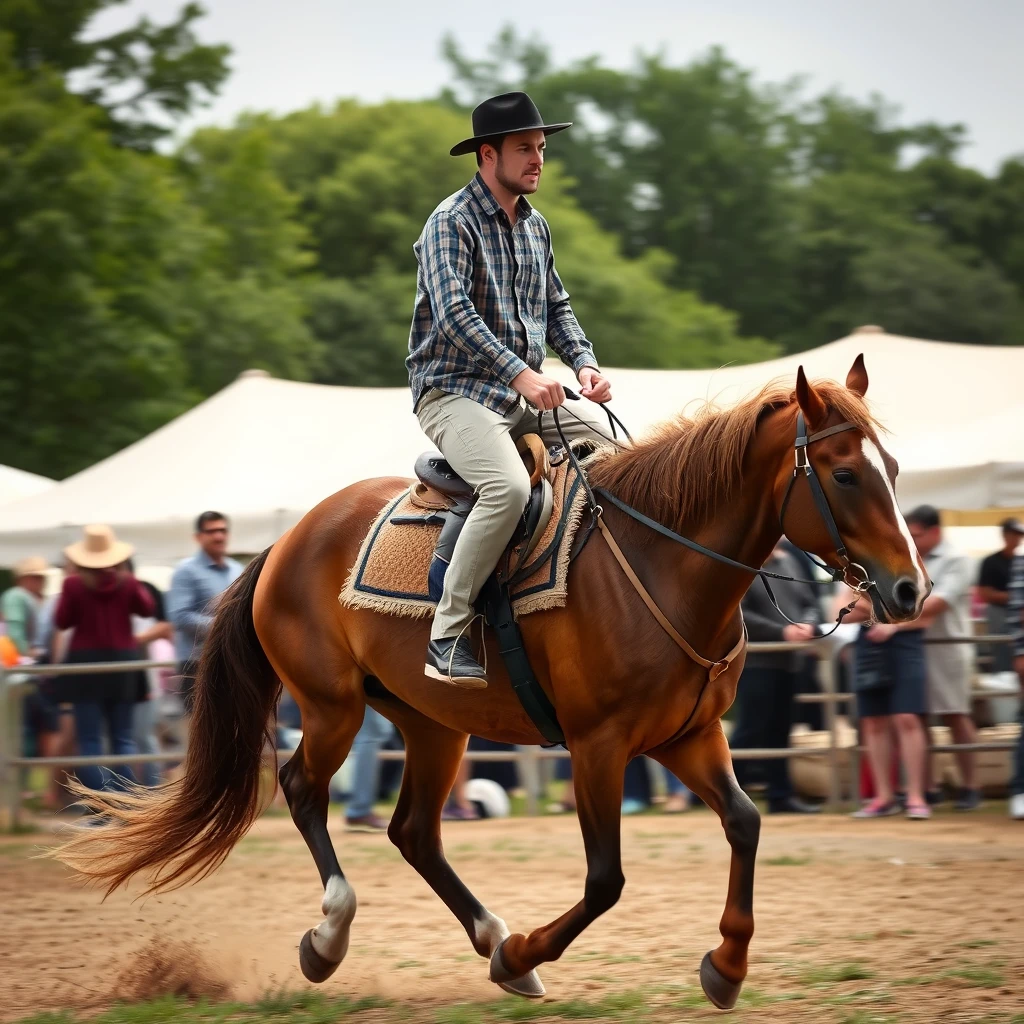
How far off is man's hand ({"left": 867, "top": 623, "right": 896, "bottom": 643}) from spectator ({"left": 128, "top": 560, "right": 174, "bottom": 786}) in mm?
5127

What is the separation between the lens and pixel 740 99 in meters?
59.5

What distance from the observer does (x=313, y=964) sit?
5.73 meters

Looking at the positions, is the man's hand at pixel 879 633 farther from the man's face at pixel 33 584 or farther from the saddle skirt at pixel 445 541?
the man's face at pixel 33 584

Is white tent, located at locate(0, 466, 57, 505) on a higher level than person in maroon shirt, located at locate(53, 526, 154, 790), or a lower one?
higher

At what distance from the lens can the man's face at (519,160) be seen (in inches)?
213

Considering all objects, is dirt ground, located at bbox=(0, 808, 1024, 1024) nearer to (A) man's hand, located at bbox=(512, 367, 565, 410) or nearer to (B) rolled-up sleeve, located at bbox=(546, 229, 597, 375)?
(A) man's hand, located at bbox=(512, 367, 565, 410)

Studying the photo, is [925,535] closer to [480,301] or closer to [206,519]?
[206,519]

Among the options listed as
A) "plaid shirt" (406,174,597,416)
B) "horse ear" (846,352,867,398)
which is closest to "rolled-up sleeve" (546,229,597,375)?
"plaid shirt" (406,174,597,416)

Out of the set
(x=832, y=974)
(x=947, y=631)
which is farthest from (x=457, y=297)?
(x=947, y=631)

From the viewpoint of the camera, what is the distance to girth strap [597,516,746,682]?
199 inches

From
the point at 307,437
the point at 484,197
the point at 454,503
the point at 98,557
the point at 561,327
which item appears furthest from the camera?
the point at 307,437

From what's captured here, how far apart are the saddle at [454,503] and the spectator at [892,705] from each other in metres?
5.08

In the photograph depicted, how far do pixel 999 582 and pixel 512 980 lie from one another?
7.77 m

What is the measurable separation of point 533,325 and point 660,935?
284cm
